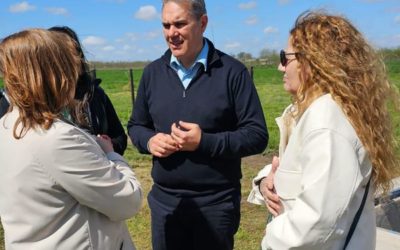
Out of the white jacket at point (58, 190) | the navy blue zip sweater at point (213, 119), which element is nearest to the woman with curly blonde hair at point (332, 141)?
the white jacket at point (58, 190)

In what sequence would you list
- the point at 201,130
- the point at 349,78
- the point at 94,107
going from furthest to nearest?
the point at 94,107 < the point at 201,130 < the point at 349,78

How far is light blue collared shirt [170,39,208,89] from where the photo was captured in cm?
271

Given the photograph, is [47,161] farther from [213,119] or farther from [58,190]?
[213,119]

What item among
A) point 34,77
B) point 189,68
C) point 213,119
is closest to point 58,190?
point 34,77

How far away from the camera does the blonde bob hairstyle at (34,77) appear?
1.70 metres

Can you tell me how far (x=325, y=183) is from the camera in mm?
1521

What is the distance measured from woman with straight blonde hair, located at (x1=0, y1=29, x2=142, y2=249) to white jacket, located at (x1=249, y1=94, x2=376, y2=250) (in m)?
0.68

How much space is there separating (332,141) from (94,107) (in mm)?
1537

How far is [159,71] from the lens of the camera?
2.84 meters

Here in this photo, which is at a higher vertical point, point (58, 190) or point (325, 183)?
point (325, 183)

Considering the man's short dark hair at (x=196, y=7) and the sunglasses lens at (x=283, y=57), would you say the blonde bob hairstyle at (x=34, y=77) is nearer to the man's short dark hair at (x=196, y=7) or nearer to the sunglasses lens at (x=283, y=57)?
the sunglasses lens at (x=283, y=57)

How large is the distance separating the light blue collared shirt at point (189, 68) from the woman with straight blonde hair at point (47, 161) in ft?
3.18

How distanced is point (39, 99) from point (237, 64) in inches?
51.3

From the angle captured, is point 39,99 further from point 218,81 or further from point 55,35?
point 218,81
